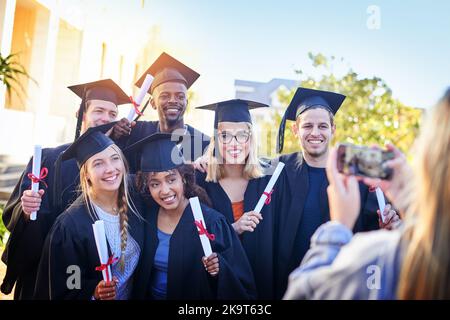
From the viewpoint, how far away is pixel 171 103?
8.48 ft

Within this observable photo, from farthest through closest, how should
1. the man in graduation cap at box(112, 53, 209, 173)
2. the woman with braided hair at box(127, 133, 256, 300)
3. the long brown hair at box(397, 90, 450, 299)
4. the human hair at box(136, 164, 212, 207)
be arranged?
the man in graduation cap at box(112, 53, 209, 173)
the human hair at box(136, 164, 212, 207)
the woman with braided hair at box(127, 133, 256, 300)
the long brown hair at box(397, 90, 450, 299)

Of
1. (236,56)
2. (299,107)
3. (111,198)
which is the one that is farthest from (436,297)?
(236,56)

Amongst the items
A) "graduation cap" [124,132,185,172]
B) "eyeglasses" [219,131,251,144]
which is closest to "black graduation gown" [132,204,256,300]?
"graduation cap" [124,132,185,172]

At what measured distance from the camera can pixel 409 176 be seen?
1397 mm

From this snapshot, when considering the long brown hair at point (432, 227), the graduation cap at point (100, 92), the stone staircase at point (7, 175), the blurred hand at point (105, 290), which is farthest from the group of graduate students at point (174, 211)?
the long brown hair at point (432, 227)

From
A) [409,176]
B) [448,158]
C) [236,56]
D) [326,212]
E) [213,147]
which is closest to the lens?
[448,158]

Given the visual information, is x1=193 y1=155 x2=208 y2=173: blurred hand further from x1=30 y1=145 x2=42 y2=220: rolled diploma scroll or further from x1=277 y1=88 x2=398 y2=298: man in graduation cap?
x1=30 y1=145 x2=42 y2=220: rolled diploma scroll

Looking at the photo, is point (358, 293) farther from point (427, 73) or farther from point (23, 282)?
point (23, 282)

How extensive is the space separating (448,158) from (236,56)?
1.82m

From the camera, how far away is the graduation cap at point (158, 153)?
229cm

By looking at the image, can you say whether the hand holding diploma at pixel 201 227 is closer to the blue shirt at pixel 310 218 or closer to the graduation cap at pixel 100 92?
the blue shirt at pixel 310 218

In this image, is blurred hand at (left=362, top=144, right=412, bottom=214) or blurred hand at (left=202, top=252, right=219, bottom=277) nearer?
blurred hand at (left=362, top=144, right=412, bottom=214)

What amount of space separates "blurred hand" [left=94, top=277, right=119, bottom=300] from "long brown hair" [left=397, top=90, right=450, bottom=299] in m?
1.58

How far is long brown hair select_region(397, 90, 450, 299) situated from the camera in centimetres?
107
